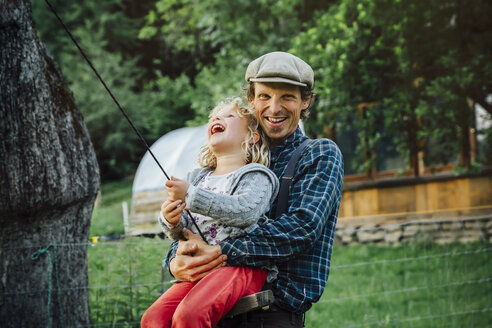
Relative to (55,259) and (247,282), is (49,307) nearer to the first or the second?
(55,259)

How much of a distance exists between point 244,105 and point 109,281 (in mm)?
2545

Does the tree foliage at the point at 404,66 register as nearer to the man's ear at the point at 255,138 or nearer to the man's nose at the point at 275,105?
the man's nose at the point at 275,105

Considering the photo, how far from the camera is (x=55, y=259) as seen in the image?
392 cm

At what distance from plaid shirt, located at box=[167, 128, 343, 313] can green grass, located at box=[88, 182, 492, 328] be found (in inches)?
88.1

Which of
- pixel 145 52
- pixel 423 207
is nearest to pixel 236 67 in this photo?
pixel 423 207

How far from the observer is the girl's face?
236 cm

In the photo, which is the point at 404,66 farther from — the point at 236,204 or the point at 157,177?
the point at 236,204

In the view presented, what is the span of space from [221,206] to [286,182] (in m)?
0.36

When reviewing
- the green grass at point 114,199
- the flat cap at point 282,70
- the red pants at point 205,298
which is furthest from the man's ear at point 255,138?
the green grass at point 114,199

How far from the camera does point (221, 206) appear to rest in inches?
82.3

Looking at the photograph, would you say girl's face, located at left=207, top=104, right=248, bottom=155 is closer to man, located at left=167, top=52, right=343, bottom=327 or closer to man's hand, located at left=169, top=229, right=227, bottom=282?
man, located at left=167, top=52, right=343, bottom=327

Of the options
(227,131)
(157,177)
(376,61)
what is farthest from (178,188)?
(157,177)

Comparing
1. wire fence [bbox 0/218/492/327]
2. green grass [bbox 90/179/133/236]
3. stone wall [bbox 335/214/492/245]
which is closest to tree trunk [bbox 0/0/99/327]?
wire fence [bbox 0/218/492/327]

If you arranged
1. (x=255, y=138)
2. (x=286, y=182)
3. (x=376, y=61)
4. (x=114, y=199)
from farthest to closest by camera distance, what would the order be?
(x=114, y=199), (x=376, y=61), (x=255, y=138), (x=286, y=182)
